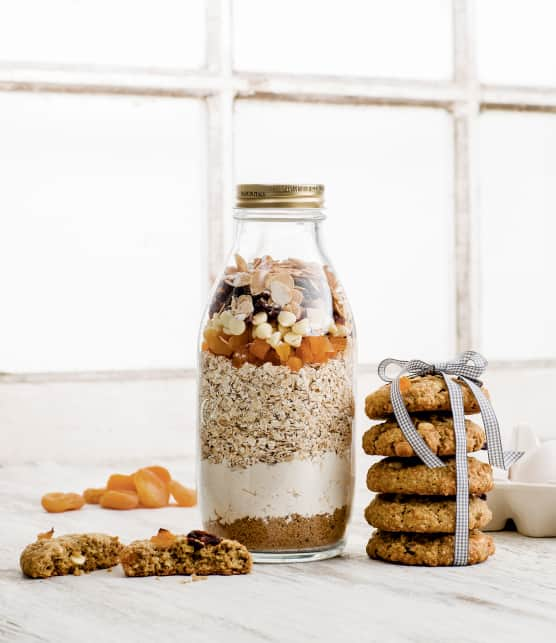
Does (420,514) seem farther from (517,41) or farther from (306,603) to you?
(517,41)

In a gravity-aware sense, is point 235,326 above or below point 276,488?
above

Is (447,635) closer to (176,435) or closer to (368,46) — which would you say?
(176,435)

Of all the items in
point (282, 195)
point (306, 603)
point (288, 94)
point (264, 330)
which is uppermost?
point (288, 94)

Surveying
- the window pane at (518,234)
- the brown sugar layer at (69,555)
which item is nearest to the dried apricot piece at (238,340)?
the brown sugar layer at (69,555)

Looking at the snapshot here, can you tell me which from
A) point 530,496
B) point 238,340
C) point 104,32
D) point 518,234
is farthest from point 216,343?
point 518,234

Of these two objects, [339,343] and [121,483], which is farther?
[121,483]

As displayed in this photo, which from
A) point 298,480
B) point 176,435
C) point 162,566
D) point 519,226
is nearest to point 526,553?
point 298,480


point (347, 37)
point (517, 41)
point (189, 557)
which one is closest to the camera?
point (189, 557)

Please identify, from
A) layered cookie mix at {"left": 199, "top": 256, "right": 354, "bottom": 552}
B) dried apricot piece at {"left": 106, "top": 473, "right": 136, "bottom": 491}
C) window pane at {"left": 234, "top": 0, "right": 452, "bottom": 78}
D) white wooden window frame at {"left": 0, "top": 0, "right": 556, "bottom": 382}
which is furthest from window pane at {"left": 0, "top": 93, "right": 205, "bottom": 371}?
layered cookie mix at {"left": 199, "top": 256, "right": 354, "bottom": 552}
